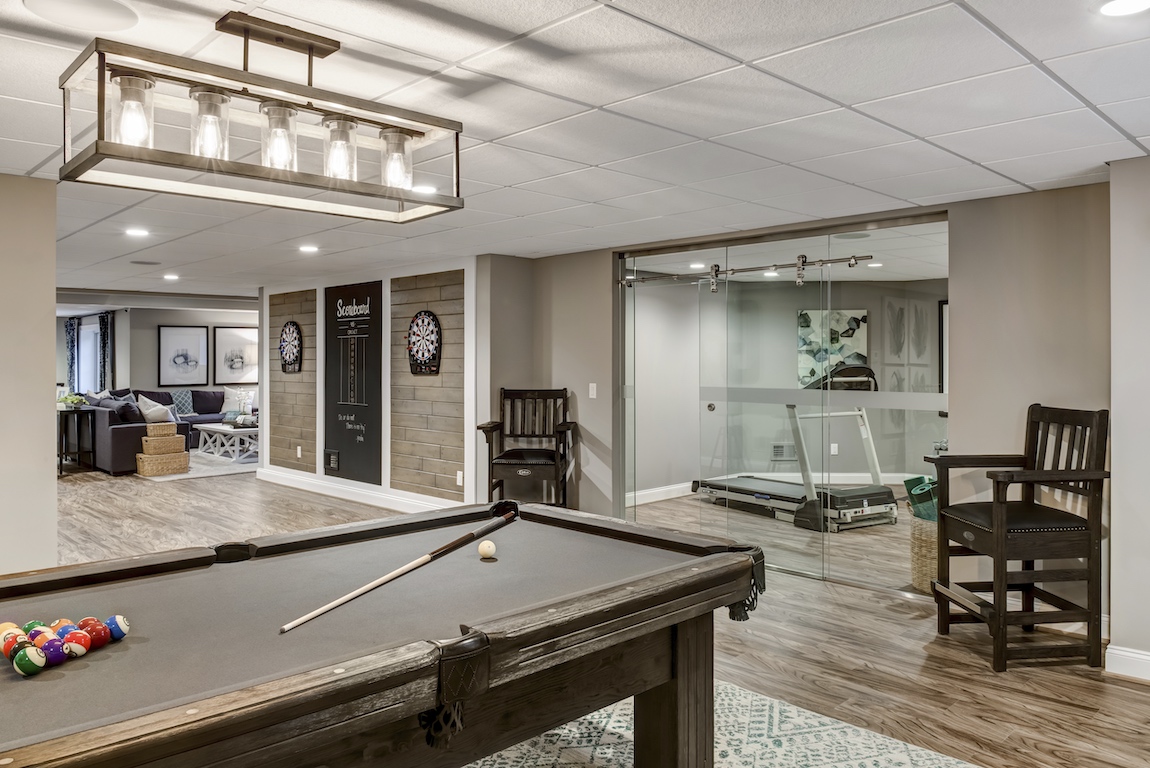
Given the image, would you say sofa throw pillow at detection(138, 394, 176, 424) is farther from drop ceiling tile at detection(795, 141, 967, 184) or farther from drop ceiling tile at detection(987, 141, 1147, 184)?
drop ceiling tile at detection(987, 141, 1147, 184)

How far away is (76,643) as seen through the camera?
1.60 meters

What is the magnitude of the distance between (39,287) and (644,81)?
3138 mm

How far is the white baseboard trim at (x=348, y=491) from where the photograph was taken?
7.15 metres

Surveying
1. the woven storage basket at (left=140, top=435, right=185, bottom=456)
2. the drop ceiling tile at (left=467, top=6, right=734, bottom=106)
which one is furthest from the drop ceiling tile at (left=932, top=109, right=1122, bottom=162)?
the woven storage basket at (left=140, top=435, right=185, bottom=456)

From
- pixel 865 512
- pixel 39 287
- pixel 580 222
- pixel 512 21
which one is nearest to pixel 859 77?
pixel 512 21

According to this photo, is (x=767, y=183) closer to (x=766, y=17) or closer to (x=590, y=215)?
(x=590, y=215)

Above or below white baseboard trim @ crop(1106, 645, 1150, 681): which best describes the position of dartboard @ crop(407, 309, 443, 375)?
above

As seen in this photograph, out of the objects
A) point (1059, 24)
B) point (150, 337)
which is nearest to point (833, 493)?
point (1059, 24)

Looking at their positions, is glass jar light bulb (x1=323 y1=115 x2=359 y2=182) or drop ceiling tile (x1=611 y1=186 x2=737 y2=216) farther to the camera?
drop ceiling tile (x1=611 y1=186 x2=737 y2=216)

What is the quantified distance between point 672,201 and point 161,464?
787cm

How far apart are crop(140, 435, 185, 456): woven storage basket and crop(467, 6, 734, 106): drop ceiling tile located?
28.7 ft

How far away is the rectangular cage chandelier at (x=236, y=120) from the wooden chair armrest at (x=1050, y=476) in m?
2.62

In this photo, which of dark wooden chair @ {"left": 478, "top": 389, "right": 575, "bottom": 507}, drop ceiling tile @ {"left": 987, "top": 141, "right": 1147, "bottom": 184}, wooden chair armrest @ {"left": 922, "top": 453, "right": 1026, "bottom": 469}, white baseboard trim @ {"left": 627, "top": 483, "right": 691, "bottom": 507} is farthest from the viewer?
white baseboard trim @ {"left": 627, "top": 483, "right": 691, "bottom": 507}

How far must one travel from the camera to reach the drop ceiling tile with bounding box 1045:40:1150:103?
2234 millimetres
